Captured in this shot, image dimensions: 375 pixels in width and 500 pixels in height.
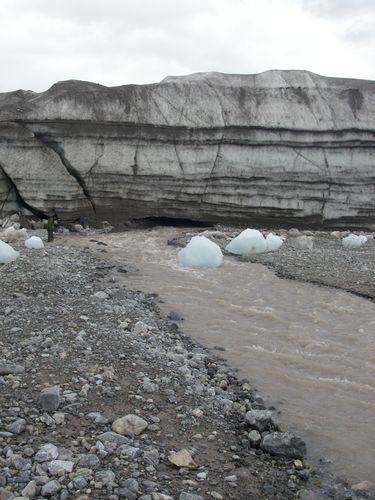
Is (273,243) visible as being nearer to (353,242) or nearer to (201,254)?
(201,254)

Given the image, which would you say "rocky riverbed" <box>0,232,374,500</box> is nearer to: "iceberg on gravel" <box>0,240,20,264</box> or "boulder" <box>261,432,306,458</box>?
"boulder" <box>261,432,306,458</box>

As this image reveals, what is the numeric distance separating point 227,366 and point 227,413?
1477mm

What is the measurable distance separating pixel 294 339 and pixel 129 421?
403 cm

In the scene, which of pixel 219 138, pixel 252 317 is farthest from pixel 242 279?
pixel 219 138

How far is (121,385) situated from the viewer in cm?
580

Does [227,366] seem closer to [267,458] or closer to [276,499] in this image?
[267,458]

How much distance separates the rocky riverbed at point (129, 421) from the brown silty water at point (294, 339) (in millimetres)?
428

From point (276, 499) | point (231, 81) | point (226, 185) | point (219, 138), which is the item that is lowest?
point (276, 499)

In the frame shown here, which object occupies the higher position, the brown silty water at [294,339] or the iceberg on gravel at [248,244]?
the iceberg on gravel at [248,244]

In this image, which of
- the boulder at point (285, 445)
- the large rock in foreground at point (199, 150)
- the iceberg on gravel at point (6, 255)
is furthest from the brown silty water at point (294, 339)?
the large rock in foreground at point (199, 150)

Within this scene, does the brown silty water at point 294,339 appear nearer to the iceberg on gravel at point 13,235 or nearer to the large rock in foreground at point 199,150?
the iceberg on gravel at point 13,235

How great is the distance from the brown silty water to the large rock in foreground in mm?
5969

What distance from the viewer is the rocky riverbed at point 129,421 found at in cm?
420

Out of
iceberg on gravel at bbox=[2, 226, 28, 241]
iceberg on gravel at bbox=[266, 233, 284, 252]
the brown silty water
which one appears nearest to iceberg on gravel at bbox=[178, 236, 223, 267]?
the brown silty water
